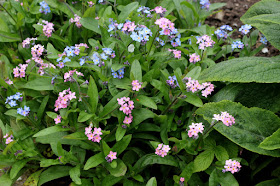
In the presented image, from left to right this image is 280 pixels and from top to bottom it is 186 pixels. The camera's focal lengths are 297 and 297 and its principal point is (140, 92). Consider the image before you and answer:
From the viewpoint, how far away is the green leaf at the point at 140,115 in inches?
112

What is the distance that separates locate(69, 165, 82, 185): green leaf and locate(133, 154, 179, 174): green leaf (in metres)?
0.54

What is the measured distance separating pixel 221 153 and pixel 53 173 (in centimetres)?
167

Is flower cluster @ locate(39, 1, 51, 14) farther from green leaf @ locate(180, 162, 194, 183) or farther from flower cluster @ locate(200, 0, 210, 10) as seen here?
green leaf @ locate(180, 162, 194, 183)

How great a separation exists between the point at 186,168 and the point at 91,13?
2.30 metres

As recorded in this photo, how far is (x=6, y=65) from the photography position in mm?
3613

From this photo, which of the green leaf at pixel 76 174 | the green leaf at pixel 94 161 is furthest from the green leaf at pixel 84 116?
the green leaf at pixel 76 174

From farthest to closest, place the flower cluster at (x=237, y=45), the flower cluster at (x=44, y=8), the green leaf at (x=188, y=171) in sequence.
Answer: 1. the flower cluster at (x=44, y=8)
2. the flower cluster at (x=237, y=45)
3. the green leaf at (x=188, y=171)

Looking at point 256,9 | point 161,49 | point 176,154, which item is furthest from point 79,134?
point 256,9

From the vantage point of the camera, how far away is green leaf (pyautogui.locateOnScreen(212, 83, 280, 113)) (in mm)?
3105

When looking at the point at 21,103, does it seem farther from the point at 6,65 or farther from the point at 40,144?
the point at 6,65

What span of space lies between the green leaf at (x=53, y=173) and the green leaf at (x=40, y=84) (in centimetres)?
82

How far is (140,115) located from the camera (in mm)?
2883

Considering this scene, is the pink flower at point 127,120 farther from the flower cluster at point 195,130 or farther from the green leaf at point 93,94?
the flower cluster at point 195,130

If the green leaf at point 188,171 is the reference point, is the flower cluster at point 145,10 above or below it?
above
